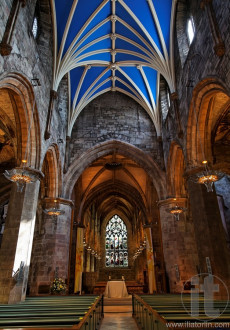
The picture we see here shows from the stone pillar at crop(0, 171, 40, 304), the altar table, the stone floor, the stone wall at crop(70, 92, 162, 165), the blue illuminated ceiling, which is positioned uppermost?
→ the blue illuminated ceiling

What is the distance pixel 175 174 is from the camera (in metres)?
14.3

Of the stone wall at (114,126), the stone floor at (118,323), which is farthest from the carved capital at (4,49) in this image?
the stone wall at (114,126)

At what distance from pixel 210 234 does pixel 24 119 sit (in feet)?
26.5

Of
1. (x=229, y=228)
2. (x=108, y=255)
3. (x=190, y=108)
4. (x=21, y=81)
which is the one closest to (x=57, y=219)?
(x=21, y=81)

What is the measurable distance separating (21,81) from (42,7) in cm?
535

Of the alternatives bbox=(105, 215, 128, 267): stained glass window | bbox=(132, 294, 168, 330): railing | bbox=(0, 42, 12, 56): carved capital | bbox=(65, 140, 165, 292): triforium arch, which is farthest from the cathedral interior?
bbox=(105, 215, 128, 267): stained glass window

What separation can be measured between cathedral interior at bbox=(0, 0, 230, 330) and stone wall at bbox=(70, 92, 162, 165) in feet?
0.25

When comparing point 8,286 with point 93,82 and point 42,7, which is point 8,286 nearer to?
point 42,7

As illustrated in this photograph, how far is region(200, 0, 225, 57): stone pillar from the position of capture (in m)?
6.84

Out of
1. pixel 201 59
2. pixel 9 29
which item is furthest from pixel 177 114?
pixel 9 29

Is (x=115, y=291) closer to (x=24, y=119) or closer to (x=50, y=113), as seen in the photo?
(x=50, y=113)

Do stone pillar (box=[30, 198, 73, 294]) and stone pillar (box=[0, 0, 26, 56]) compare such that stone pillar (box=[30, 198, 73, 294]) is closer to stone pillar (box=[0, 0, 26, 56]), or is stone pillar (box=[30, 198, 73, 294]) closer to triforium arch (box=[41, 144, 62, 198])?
triforium arch (box=[41, 144, 62, 198])

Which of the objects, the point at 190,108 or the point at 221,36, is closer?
the point at 221,36

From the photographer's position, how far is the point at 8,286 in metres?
7.28
